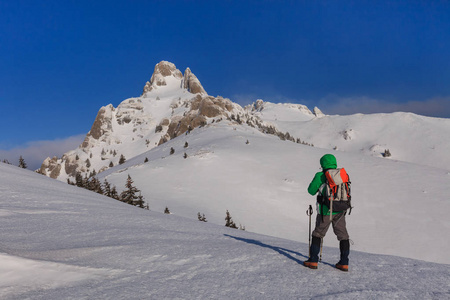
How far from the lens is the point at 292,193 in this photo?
3841 centimetres

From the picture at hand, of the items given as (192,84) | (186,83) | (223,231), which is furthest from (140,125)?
(223,231)

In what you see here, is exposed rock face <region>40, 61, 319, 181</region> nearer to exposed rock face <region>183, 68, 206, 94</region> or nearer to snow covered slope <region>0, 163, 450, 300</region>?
exposed rock face <region>183, 68, 206, 94</region>

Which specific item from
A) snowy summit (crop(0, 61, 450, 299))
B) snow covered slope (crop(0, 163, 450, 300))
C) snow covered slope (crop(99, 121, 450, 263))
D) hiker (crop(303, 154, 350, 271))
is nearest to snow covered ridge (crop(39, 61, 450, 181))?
snowy summit (crop(0, 61, 450, 299))

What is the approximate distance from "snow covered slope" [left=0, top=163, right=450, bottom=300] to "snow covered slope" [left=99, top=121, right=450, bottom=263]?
74.6ft

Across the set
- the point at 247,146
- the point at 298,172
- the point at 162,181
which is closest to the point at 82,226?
the point at 162,181

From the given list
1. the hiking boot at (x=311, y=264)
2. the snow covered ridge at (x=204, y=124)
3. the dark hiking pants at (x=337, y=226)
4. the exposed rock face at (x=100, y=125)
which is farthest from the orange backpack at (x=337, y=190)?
the exposed rock face at (x=100, y=125)

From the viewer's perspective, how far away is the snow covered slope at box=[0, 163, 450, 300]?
3.75 metres

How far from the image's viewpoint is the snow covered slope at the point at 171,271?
3748 mm

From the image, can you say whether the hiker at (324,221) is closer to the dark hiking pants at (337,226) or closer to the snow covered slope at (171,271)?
the dark hiking pants at (337,226)

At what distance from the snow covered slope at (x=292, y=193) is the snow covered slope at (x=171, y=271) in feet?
74.6

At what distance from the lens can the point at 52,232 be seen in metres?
6.71

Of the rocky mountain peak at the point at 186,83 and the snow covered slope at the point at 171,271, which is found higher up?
the rocky mountain peak at the point at 186,83

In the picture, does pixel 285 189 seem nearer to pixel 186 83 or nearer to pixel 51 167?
pixel 51 167

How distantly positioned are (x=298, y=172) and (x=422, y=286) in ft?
139
